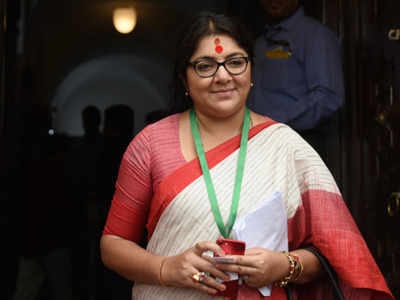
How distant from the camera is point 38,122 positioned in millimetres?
2721

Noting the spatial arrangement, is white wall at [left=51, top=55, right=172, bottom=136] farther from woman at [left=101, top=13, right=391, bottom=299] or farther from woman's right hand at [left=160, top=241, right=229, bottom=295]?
woman's right hand at [left=160, top=241, right=229, bottom=295]

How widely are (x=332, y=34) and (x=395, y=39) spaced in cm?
32

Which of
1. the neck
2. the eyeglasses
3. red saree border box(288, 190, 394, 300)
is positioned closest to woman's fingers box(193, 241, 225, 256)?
Answer: red saree border box(288, 190, 394, 300)

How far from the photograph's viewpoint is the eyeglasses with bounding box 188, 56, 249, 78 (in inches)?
76.3

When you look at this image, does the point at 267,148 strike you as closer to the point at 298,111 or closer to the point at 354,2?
the point at 298,111

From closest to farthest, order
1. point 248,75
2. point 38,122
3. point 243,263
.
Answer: point 243,263
point 248,75
point 38,122

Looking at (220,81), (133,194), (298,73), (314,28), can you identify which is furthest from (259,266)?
(314,28)

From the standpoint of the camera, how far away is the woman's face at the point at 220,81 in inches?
76.3

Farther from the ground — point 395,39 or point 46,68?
point 395,39

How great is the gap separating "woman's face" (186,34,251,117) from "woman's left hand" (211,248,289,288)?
556 millimetres

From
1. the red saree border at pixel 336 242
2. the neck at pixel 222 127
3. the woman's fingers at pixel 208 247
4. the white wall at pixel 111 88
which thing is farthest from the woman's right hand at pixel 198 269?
the white wall at pixel 111 88

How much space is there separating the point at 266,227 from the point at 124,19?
152cm

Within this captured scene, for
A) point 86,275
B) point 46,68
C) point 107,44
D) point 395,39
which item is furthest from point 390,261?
point 46,68

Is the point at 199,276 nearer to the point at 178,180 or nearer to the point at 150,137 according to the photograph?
the point at 178,180
